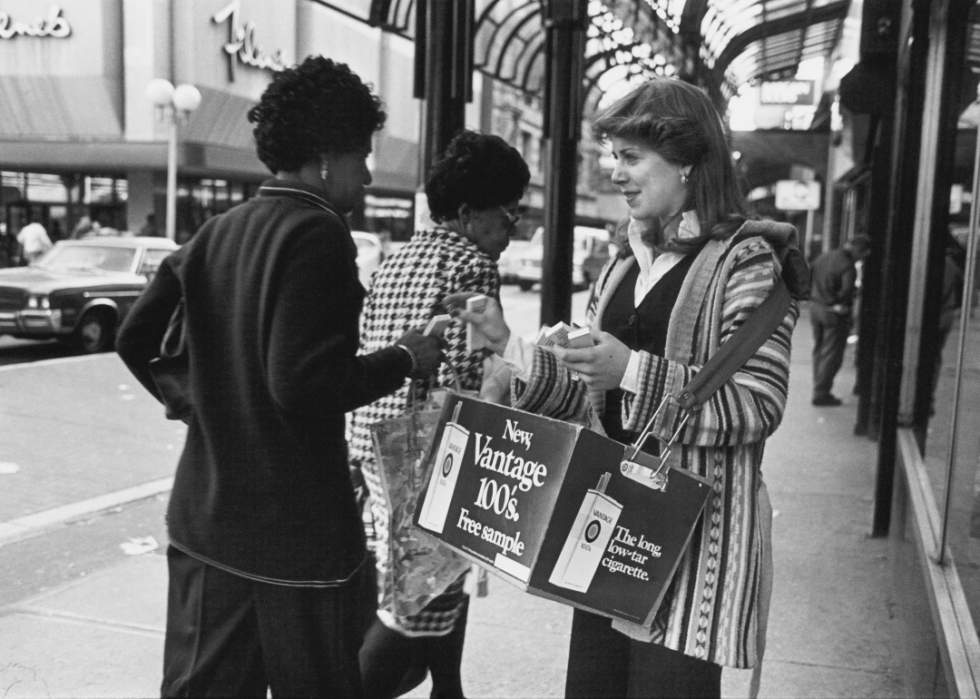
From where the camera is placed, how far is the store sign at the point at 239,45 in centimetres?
2609

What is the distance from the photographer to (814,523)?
605 cm

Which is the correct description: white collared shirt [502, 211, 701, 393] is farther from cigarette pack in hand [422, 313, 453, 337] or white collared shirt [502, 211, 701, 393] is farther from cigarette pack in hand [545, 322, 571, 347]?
cigarette pack in hand [422, 313, 453, 337]

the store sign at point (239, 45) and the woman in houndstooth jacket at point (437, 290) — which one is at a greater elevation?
the store sign at point (239, 45)

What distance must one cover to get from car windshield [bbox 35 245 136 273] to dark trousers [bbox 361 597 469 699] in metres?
12.0

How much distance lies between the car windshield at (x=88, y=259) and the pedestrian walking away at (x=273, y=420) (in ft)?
41.5

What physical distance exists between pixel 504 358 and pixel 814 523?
418 cm

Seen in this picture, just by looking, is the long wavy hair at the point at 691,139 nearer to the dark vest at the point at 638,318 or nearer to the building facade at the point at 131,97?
the dark vest at the point at 638,318

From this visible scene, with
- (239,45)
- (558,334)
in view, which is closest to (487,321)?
(558,334)

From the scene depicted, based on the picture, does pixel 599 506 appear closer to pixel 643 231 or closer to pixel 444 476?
pixel 444 476

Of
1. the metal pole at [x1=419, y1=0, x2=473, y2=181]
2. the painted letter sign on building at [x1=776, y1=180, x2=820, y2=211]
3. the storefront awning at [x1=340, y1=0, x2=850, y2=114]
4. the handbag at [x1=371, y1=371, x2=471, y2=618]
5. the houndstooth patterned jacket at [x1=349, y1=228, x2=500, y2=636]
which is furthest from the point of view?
the painted letter sign on building at [x1=776, y1=180, x2=820, y2=211]

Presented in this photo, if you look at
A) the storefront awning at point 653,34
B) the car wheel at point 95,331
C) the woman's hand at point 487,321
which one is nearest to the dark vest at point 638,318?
the woman's hand at point 487,321

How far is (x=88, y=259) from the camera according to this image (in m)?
14.4

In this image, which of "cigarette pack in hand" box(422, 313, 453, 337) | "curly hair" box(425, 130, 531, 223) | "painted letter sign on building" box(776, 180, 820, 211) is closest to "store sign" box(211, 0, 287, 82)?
"painted letter sign on building" box(776, 180, 820, 211)

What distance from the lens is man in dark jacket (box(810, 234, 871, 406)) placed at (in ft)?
34.5
